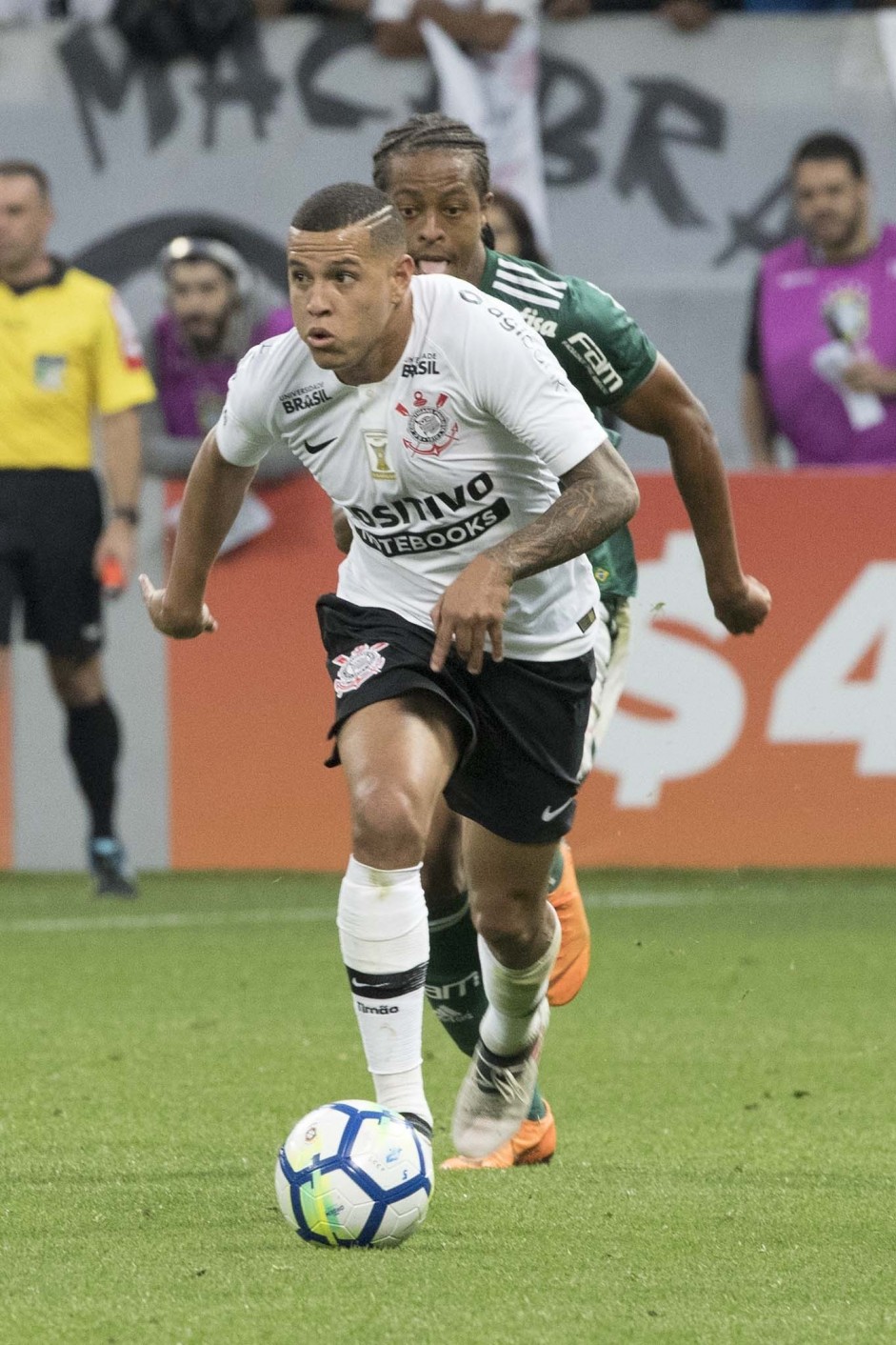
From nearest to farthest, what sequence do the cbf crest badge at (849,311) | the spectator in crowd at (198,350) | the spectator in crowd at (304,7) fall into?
1. the spectator in crowd at (198,350)
2. the cbf crest badge at (849,311)
3. the spectator in crowd at (304,7)

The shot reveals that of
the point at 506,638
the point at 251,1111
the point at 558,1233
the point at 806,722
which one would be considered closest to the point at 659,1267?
the point at 558,1233

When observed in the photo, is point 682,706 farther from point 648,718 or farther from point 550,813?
point 550,813

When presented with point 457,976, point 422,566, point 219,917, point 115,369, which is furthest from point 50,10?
point 422,566

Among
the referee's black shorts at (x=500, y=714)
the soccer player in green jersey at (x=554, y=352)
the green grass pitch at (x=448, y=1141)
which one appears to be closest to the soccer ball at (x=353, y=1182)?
the green grass pitch at (x=448, y=1141)

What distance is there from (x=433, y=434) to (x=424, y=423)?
0.03 meters

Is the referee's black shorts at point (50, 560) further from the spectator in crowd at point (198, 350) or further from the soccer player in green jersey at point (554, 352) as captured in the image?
the soccer player in green jersey at point (554, 352)

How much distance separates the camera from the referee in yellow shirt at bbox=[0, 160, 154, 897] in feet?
32.2

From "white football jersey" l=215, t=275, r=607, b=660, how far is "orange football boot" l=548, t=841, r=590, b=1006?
119 cm

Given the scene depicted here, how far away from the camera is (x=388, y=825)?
416cm

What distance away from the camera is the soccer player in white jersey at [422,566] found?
13.9ft

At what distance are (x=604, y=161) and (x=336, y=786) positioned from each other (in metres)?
4.67

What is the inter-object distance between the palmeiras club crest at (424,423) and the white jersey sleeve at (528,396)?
0.25ft

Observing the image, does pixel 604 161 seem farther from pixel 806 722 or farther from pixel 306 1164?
pixel 306 1164

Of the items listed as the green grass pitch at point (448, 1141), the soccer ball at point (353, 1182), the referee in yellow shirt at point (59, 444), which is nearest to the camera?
the green grass pitch at point (448, 1141)
